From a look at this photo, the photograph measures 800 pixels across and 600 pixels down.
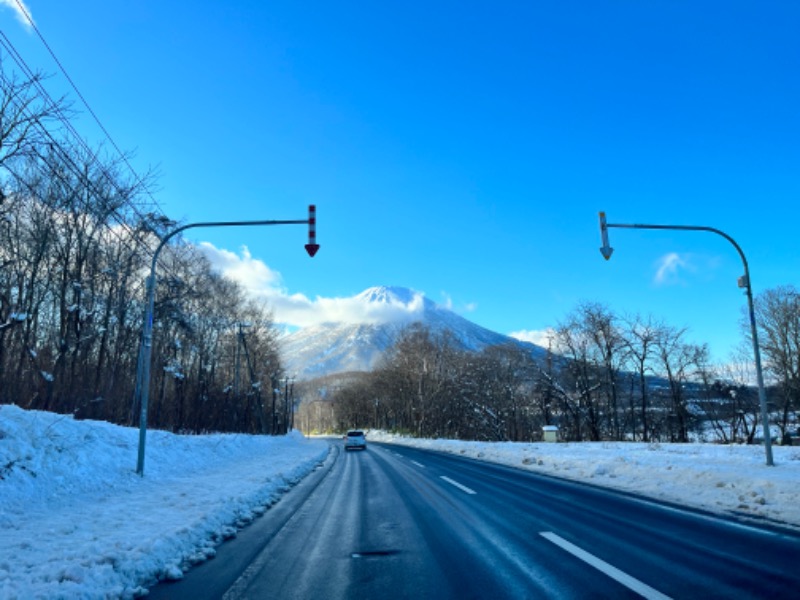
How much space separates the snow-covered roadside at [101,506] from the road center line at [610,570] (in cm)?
447

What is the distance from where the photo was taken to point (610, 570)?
4.99 meters

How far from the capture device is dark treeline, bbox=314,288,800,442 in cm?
4172

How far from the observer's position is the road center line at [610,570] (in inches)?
167

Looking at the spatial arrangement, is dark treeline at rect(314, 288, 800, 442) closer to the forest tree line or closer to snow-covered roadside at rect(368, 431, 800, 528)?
the forest tree line

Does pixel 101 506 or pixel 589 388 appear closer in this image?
pixel 101 506

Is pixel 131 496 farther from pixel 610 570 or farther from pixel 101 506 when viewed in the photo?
pixel 610 570

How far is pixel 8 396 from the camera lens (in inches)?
590

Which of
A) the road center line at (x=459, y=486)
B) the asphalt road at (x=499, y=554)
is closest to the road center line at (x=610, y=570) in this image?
the asphalt road at (x=499, y=554)

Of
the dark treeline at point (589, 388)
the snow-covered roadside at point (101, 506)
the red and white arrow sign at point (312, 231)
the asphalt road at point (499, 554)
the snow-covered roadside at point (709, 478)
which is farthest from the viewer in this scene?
the dark treeline at point (589, 388)

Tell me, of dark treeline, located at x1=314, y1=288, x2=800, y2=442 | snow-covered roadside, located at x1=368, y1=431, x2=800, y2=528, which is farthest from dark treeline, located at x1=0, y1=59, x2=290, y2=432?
dark treeline, located at x1=314, y1=288, x2=800, y2=442

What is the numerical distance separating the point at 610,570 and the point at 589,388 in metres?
45.9

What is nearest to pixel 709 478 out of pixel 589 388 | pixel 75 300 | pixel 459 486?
pixel 459 486

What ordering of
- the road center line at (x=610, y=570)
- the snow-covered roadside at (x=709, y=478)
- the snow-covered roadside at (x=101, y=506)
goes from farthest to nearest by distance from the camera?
the snow-covered roadside at (x=709, y=478) < the snow-covered roadside at (x=101, y=506) < the road center line at (x=610, y=570)

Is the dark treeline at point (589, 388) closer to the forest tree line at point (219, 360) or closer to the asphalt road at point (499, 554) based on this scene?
the forest tree line at point (219, 360)
